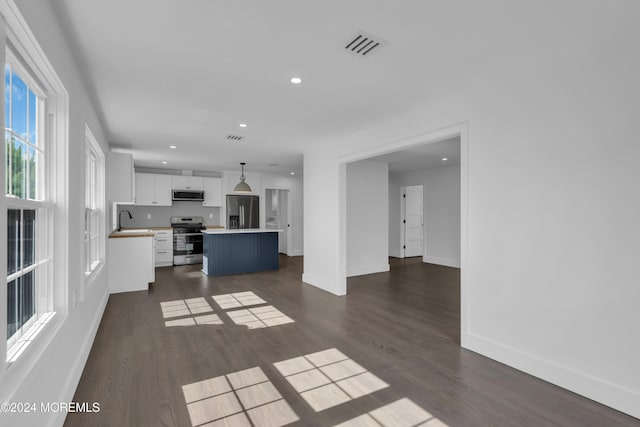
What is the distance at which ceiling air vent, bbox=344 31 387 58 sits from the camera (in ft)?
6.98

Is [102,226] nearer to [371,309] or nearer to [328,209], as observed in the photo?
[328,209]

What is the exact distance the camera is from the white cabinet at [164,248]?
7547 millimetres

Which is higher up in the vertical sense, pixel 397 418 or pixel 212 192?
pixel 212 192

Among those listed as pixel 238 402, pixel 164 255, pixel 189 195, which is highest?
pixel 189 195

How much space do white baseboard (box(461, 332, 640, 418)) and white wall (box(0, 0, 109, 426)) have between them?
317 centimetres

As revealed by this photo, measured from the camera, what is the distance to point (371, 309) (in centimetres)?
430

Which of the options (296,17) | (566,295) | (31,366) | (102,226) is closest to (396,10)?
(296,17)

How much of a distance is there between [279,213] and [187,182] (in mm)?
2813

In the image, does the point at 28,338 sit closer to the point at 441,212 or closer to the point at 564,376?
the point at 564,376

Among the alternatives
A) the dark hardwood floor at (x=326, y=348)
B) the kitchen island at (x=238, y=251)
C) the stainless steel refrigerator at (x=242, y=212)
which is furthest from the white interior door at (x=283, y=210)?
the dark hardwood floor at (x=326, y=348)

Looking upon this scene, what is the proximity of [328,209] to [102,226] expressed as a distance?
3.29m

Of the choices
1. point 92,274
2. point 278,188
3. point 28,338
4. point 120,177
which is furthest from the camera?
point 278,188

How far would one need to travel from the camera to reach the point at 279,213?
972 cm

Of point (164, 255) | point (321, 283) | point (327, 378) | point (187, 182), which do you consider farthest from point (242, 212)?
point (327, 378)
